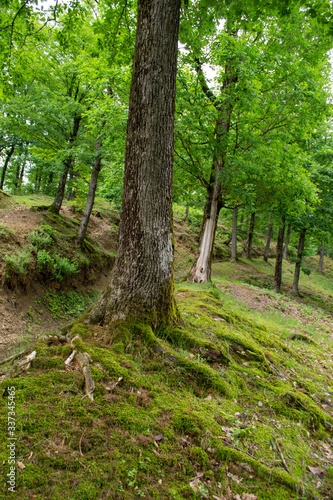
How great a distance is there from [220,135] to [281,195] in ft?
12.6

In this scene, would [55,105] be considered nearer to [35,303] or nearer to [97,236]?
[97,236]

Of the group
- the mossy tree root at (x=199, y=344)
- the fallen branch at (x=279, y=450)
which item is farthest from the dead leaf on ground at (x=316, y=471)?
the mossy tree root at (x=199, y=344)

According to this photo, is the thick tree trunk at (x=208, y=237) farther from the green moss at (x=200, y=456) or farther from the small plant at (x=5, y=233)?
the green moss at (x=200, y=456)

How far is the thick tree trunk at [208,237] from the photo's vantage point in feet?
40.5

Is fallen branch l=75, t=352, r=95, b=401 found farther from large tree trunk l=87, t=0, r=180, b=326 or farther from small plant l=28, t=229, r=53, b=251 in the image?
small plant l=28, t=229, r=53, b=251

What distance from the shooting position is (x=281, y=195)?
38.0 ft

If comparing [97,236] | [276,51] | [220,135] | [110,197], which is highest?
[276,51]

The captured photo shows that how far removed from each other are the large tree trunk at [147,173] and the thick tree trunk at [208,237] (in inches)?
347

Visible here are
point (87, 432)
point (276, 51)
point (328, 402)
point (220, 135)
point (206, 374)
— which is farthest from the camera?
point (220, 135)

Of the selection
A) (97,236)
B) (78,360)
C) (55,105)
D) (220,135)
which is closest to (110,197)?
(97,236)

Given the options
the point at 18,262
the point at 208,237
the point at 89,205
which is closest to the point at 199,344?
the point at 18,262

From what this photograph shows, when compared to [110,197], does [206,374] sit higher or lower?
lower

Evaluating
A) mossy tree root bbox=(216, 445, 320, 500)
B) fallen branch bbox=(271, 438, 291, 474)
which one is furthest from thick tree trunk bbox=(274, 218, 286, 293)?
mossy tree root bbox=(216, 445, 320, 500)

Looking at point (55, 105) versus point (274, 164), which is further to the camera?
point (55, 105)
